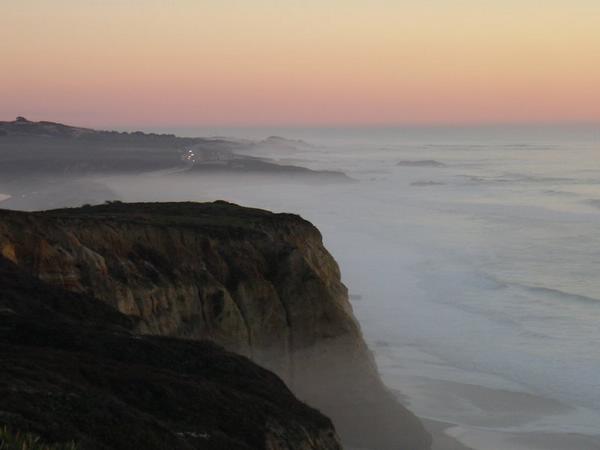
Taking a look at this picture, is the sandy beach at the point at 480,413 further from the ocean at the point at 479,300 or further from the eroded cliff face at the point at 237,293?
the eroded cliff face at the point at 237,293

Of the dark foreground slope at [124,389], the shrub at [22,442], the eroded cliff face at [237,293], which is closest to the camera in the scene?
the shrub at [22,442]

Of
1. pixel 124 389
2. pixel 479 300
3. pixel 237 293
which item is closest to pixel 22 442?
pixel 124 389

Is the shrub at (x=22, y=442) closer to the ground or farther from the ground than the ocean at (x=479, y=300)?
farther from the ground

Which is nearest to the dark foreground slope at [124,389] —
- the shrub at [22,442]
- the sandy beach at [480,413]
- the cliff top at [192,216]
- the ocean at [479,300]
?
the shrub at [22,442]

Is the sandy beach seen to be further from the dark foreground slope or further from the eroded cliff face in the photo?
the dark foreground slope

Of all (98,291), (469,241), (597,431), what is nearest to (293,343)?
(98,291)

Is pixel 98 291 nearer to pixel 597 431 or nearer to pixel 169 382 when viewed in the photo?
pixel 169 382
